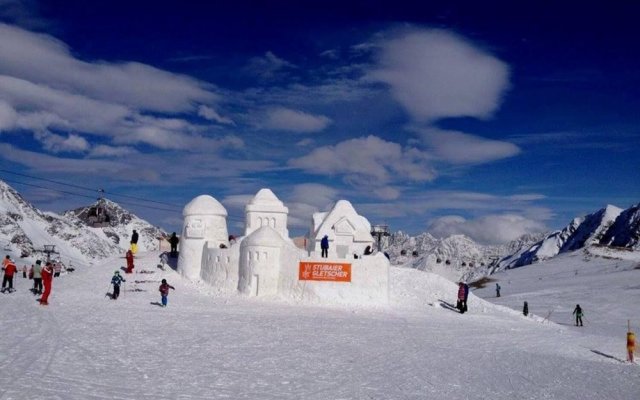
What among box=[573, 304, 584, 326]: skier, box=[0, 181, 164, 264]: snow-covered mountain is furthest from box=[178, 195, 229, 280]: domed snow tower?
box=[0, 181, 164, 264]: snow-covered mountain

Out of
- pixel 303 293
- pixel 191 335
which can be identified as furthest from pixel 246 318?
pixel 303 293

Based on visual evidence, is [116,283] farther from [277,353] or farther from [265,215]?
[265,215]

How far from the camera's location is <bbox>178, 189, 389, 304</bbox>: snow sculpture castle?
29594 mm

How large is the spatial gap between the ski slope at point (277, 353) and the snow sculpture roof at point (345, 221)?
49.2 feet

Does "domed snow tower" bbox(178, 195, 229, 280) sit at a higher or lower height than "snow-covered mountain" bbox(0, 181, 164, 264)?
lower

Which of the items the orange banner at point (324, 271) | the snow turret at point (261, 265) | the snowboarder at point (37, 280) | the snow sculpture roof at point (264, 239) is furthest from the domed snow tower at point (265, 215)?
the snowboarder at point (37, 280)

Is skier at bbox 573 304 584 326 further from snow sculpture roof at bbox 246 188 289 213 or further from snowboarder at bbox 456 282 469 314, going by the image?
snow sculpture roof at bbox 246 188 289 213

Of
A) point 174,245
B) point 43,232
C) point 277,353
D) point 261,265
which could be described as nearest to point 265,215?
point 174,245

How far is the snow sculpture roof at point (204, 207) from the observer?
35.4 meters

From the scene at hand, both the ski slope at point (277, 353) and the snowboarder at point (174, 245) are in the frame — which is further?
the snowboarder at point (174, 245)

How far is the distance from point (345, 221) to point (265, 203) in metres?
6.73

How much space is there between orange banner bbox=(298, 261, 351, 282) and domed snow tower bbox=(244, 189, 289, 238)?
11.1 meters

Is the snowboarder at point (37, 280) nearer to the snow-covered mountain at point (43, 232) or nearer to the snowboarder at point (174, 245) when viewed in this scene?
the snowboarder at point (174, 245)

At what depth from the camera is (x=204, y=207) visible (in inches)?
1398
